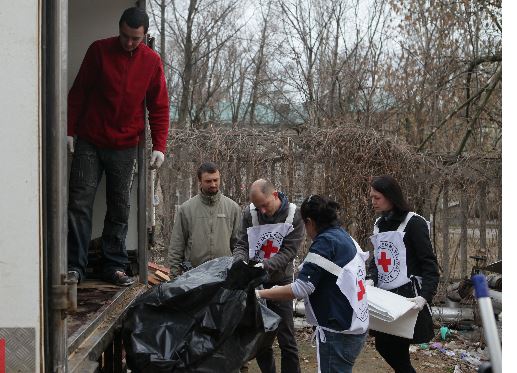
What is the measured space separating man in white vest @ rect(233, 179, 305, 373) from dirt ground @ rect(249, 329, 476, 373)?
1.12 meters

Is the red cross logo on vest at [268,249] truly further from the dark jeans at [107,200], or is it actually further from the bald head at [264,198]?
the dark jeans at [107,200]

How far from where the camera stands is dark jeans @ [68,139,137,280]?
159 inches

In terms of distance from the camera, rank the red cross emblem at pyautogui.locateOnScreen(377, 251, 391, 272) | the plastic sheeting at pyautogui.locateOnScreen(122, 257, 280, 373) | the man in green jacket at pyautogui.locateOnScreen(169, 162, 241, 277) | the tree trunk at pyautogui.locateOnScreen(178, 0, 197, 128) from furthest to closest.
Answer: the tree trunk at pyautogui.locateOnScreen(178, 0, 197, 128), the man in green jacket at pyautogui.locateOnScreen(169, 162, 241, 277), the red cross emblem at pyautogui.locateOnScreen(377, 251, 391, 272), the plastic sheeting at pyautogui.locateOnScreen(122, 257, 280, 373)

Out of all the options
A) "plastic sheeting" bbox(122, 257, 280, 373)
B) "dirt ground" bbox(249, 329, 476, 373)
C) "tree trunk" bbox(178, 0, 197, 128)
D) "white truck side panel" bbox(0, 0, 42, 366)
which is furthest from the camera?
"tree trunk" bbox(178, 0, 197, 128)

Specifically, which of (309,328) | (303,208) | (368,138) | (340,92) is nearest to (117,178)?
(303,208)

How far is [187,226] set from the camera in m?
5.28

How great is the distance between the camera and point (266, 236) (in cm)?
488

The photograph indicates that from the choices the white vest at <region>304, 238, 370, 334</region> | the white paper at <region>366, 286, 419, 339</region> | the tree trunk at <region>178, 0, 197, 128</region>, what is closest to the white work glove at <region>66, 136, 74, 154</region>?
the white vest at <region>304, 238, 370, 334</region>

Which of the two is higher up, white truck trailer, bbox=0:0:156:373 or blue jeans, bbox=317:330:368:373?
white truck trailer, bbox=0:0:156:373

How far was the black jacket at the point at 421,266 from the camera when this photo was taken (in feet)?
13.5

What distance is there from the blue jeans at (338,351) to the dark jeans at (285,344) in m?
1.21

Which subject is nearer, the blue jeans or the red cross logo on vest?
the blue jeans

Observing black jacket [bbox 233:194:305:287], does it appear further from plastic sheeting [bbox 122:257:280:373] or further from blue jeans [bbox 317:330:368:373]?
plastic sheeting [bbox 122:257:280:373]

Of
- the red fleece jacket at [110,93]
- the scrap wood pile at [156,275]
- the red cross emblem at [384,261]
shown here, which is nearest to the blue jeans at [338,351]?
the red cross emblem at [384,261]
